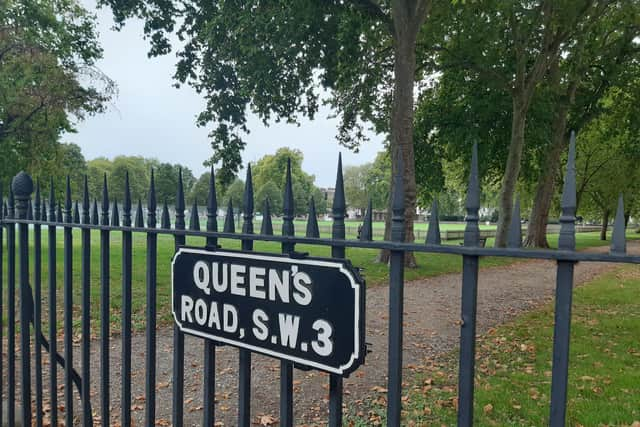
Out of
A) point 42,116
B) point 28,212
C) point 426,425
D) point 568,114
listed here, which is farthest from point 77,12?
point 568,114

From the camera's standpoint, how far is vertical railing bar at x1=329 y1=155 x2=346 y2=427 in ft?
5.12

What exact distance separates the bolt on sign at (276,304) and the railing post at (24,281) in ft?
4.78

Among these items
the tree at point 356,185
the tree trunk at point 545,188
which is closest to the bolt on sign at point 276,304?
the tree trunk at point 545,188

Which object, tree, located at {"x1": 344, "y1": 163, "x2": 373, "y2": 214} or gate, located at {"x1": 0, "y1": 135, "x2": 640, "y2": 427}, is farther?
tree, located at {"x1": 344, "y1": 163, "x2": 373, "y2": 214}

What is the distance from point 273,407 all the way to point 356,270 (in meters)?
3.19

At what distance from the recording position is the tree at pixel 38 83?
41.1ft

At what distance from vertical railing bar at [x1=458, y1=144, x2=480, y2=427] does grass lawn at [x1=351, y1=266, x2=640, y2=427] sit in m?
2.71

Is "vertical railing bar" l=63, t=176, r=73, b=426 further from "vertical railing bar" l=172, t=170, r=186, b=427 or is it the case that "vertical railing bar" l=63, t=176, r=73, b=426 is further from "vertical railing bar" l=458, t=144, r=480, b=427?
"vertical railing bar" l=458, t=144, r=480, b=427

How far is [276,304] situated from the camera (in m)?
1.65

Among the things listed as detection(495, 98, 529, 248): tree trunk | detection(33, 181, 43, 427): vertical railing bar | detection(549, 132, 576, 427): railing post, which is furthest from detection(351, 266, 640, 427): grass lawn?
detection(495, 98, 529, 248): tree trunk

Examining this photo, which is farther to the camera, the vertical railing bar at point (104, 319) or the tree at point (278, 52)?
the tree at point (278, 52)

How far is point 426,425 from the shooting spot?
144 inches

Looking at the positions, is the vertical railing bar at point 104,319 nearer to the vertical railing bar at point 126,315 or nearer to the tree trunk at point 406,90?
the vertical railing bar at point 126,315

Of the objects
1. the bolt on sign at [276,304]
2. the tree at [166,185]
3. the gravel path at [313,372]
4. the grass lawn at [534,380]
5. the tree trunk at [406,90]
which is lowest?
the gravel path at [313,372]
